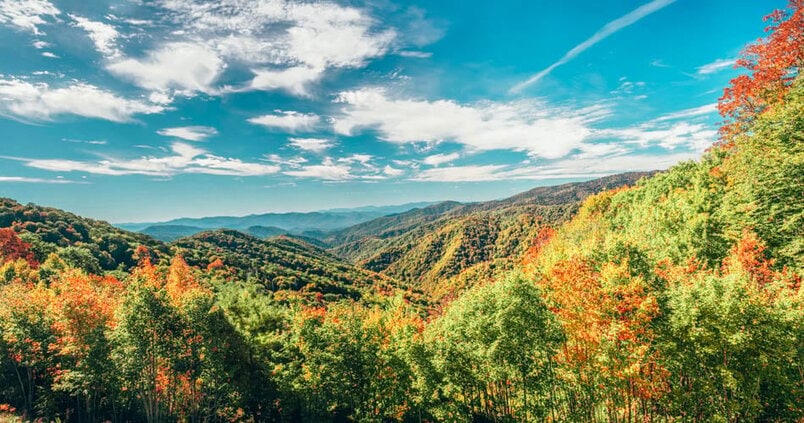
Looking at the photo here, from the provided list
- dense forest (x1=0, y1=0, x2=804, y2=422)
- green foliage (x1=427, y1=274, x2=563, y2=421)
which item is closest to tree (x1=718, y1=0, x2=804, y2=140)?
dense forest (x1=0, y1=0, x2=804, y2=422)

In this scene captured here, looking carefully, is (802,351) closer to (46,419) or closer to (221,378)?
(221,378)

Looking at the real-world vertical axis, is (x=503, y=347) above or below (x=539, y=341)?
below

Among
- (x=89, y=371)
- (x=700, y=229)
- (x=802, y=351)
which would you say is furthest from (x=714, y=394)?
(x=89, y=371)

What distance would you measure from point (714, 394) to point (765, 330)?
173 inches

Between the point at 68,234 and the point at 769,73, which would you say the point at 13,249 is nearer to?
the point at 68,234

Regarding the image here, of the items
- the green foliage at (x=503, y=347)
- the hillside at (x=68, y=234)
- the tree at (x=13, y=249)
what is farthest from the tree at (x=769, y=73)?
the hillside at (x=68, y=234)

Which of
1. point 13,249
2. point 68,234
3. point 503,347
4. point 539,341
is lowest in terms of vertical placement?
point 503,347

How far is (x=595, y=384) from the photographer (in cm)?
1997

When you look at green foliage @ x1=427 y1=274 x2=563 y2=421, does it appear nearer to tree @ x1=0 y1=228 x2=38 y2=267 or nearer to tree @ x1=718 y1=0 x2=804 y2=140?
tree @ x1=718 y1=0 x2=804 y2=140

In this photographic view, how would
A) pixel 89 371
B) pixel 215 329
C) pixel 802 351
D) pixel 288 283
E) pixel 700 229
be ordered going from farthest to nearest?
1. pixel 288 283
2. pixel 700 229
3. pixel 215 329
4. pixel 89 371
5. pixel 802 351

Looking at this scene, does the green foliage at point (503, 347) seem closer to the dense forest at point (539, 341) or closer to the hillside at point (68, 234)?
the dense forest at point (539, 341)

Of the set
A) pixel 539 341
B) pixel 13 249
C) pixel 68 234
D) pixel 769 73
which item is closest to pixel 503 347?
pixel 539 341

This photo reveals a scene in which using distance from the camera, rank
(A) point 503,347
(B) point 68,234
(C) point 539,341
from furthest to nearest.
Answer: (B) point 68,234 < (A) point 503,347 < (C) point 539,341

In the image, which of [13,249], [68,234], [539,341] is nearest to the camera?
[539,341]
